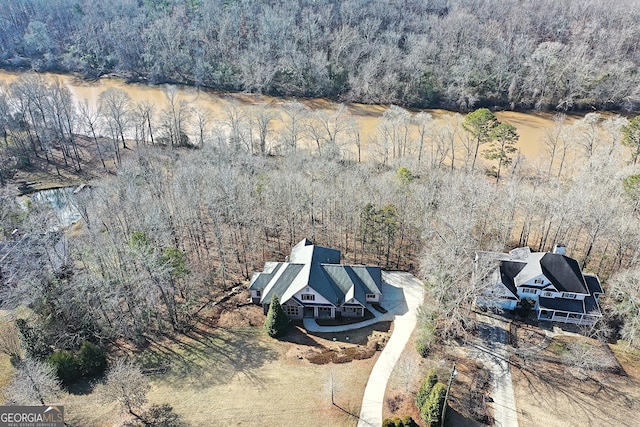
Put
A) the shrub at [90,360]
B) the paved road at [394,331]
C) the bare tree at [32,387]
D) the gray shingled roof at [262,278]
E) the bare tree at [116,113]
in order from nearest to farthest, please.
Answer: the bare tree at [32,387] → the paved road at [394,331] → the shrub at [90,360] → the gray shingled roof at [262,278] → the bare tree at [116,113]

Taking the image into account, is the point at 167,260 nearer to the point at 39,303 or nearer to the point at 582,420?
the point at 39,303

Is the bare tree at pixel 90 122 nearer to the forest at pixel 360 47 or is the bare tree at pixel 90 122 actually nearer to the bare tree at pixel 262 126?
the bare tree at pixel 262 126

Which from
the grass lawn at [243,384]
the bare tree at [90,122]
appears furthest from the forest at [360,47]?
the grass lawn at [243,384]

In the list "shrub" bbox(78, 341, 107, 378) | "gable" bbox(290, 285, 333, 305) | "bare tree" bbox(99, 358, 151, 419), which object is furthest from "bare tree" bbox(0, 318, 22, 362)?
"gable" bbox(290, 285, 333, 305)

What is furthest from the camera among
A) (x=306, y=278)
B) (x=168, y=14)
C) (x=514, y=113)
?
(x=168, y=14)

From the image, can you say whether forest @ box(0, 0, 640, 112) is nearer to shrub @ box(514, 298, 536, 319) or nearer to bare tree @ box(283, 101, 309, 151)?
bare tree @ box(283, 101, 309, 151)

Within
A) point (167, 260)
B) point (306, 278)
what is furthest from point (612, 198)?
point (167, 260)
